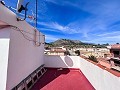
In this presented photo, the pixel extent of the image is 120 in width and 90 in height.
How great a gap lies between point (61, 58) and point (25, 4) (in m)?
5.81

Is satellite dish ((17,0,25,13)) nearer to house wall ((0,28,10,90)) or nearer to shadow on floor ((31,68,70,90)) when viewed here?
house wall ((0,28,10,90))

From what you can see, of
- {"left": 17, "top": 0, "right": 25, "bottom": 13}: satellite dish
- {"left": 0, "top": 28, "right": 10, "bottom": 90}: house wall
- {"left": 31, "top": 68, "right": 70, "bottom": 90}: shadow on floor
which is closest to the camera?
{"left": 0, "top": 28, "right": 10, "bottom": 90}: house wall

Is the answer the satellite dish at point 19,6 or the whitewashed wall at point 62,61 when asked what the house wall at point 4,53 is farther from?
the whitewashed wall at point 62,61

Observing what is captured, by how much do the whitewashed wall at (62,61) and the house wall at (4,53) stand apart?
19.0 ft

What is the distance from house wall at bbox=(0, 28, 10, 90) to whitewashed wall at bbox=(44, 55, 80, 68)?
5798 mm

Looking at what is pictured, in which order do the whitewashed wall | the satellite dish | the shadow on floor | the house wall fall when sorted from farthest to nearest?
the whitewashed wall, the shadow on floor, the satellite dish, the house wall

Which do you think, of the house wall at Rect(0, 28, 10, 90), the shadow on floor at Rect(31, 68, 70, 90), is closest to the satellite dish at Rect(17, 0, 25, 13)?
the house wall at Rect(0, 28, 10, 90)

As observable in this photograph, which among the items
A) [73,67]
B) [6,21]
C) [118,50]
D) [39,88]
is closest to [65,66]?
[73,67]

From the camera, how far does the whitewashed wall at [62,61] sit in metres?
8.81

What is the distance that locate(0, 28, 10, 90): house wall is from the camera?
325cm

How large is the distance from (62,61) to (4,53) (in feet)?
19.6

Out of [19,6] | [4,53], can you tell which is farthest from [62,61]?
[19,6]

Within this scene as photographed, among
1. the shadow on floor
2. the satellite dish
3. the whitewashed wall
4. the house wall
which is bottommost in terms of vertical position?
the shadow on floor

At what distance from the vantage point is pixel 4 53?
3369 mm
